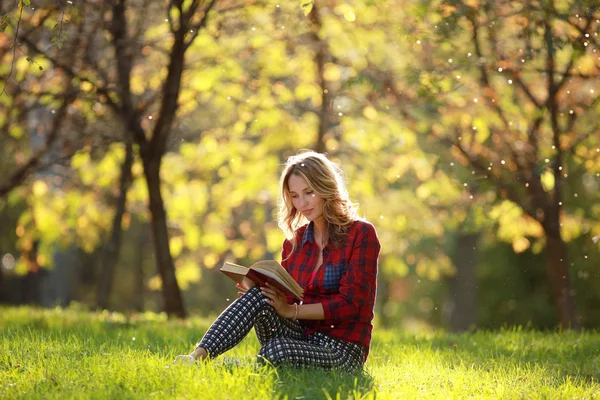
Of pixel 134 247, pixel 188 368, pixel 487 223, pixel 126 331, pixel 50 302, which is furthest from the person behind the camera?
pixel 134 247

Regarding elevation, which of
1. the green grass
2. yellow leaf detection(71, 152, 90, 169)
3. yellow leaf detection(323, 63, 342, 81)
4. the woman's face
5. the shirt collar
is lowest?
the green grass

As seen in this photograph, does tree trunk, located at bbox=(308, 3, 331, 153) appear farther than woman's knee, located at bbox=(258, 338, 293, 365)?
Yes

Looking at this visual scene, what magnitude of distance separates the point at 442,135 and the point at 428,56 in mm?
1241

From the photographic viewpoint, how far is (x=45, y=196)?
1289 centimetres

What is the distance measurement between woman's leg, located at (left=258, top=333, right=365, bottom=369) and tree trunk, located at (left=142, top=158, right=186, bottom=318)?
16.7 feet

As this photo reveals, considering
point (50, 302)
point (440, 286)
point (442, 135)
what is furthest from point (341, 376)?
point (440, 286)

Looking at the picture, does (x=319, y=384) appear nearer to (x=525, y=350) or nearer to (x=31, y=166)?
(x=525, y=350)

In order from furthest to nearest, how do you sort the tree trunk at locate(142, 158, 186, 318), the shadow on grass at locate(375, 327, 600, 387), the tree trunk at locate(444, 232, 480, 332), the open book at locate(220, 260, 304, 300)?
1. the tree trunk at locate(444, 232, 480, 332)
2. the tree trunk at locate(142, 158, 186, 318)
3. the shadow on grass at locate(375, 327, 600, 387)
4. the open book at locate(220, 260, 304, 300)

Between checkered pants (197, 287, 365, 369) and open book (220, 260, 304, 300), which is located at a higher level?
open book (220, 260, 304, 300)

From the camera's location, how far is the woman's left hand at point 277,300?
15.1 ft

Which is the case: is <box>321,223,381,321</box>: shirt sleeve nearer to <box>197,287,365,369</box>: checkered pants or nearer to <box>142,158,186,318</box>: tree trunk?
<box>197,287,365,369</box>: checkered pants

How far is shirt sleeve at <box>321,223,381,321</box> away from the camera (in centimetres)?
467

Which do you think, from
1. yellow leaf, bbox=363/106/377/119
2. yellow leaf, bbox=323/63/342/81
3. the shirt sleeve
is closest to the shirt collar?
the shirt sleeve

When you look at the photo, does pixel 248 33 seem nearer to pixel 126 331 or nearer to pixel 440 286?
pixel 126 331
